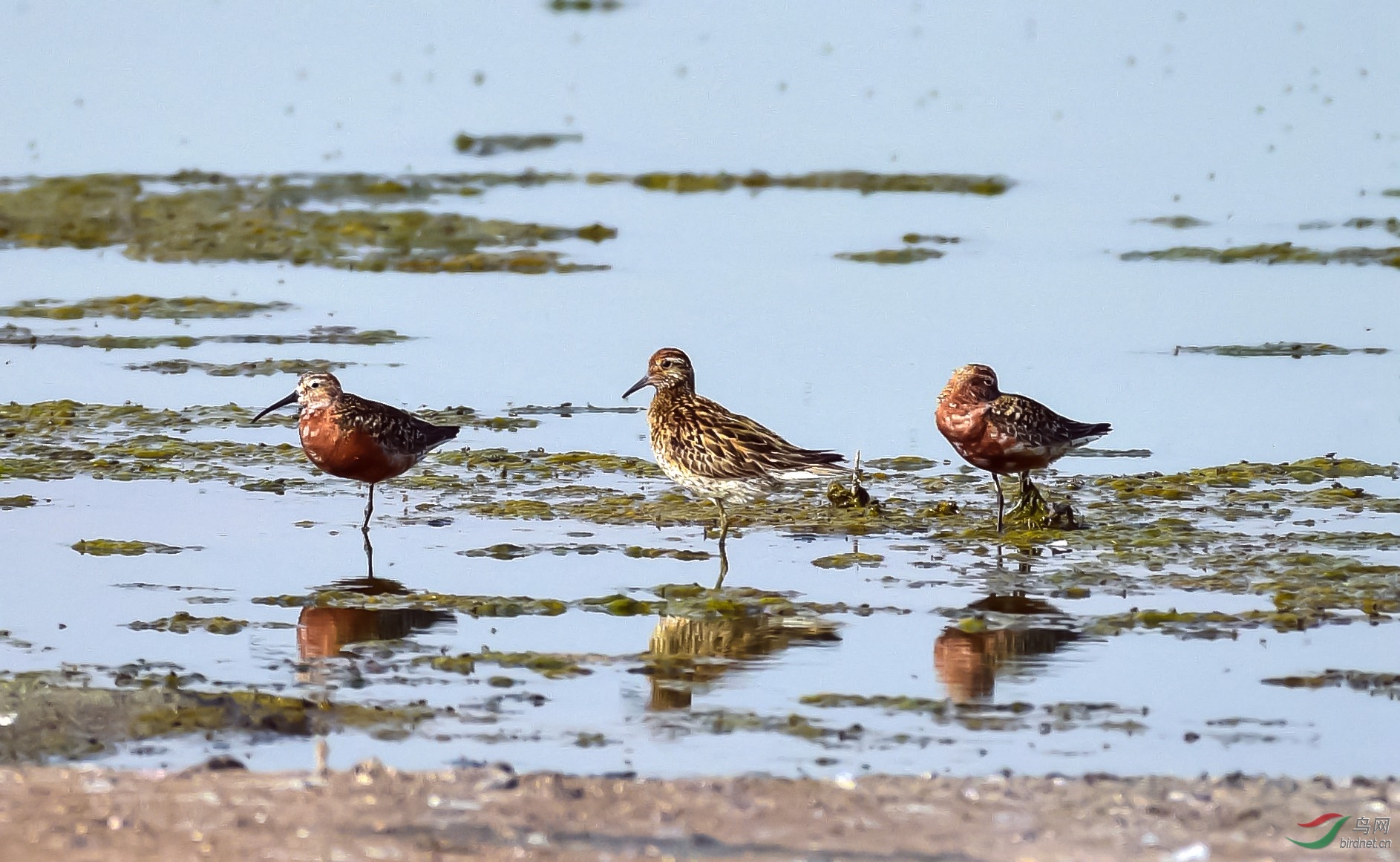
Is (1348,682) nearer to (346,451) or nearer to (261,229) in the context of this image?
(346,451)

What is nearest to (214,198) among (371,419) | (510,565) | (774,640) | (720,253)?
(720,253)

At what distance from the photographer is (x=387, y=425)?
15.5 m

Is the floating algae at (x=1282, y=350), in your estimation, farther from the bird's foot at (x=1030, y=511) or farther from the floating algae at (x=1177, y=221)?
the floating algae at (x=1177, y=221)

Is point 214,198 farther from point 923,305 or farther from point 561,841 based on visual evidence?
point 561,841

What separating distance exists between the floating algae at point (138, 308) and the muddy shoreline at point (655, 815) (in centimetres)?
1498

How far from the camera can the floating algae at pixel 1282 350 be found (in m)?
22.0

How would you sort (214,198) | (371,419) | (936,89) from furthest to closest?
(936,89)
(214,198)
(371,419)

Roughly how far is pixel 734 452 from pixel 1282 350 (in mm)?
9501

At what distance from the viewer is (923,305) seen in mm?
24969

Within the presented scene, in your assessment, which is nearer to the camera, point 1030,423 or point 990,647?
point 990,647

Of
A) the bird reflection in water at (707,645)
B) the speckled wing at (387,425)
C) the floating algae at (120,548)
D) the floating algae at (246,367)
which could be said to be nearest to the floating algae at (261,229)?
the floating algae at (246,367)

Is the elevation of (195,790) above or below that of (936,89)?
below

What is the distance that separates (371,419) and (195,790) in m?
6.26

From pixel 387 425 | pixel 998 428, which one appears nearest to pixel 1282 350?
pixel 998 428
